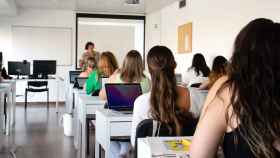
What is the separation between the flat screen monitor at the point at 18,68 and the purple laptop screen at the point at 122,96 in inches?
261

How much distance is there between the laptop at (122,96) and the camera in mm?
3170

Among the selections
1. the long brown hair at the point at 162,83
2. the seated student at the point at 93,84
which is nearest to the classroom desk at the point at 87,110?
the seated student at the point at 93,84

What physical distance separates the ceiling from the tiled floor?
2.57 metres

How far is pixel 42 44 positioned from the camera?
413 inches

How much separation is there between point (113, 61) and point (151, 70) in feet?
7.77

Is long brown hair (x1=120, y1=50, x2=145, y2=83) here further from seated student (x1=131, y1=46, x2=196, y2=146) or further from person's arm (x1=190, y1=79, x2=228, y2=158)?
person's arm (x1=190, y1=79, x2=228, y2=158)

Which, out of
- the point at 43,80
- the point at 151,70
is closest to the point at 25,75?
the point at 43,80

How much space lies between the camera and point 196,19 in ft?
25.6

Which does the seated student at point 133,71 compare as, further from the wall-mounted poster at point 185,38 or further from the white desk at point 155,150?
the wall-mounted poster at point 185,38

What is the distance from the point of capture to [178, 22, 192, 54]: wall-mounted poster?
8.12 meters

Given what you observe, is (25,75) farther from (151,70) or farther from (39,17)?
(151,70)

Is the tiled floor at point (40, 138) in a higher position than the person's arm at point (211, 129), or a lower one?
lower

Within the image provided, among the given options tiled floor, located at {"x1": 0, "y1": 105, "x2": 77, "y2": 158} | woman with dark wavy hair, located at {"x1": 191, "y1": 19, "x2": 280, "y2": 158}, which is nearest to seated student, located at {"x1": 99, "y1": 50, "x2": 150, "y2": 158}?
tiled floor, located at {"x1": 0, "y1": 105, "x2": 77, "y2": 158}

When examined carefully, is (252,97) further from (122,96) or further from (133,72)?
(133,72)
